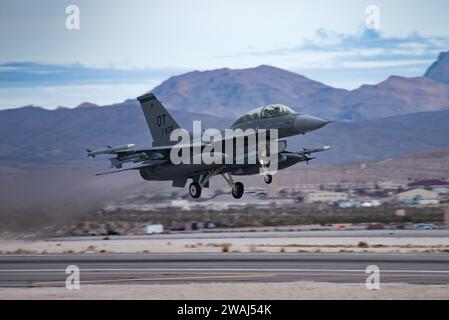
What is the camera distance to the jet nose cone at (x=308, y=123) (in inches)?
1550

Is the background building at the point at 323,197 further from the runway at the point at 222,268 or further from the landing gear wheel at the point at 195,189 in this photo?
the landing gear wheel at the point at 195,189

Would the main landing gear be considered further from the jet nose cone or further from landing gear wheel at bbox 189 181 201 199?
the jet nose cone

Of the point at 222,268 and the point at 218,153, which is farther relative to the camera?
the point at 218,153

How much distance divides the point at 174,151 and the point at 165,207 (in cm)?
7440

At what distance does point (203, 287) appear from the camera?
1202 inches

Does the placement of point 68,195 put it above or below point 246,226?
above

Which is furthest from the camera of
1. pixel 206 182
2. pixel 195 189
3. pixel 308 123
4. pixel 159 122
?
pixel 159 122

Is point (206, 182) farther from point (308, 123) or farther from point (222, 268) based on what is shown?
point (308, 123)

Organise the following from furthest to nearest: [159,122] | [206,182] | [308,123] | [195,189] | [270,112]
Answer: [159,122], [206,182], [195,189], [270,112], [308,123]

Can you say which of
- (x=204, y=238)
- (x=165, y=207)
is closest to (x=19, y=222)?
(x=204, y=238)

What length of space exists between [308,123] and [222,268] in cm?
835

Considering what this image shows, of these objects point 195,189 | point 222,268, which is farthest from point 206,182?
point 222,268

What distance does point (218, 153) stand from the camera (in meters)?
40.5
